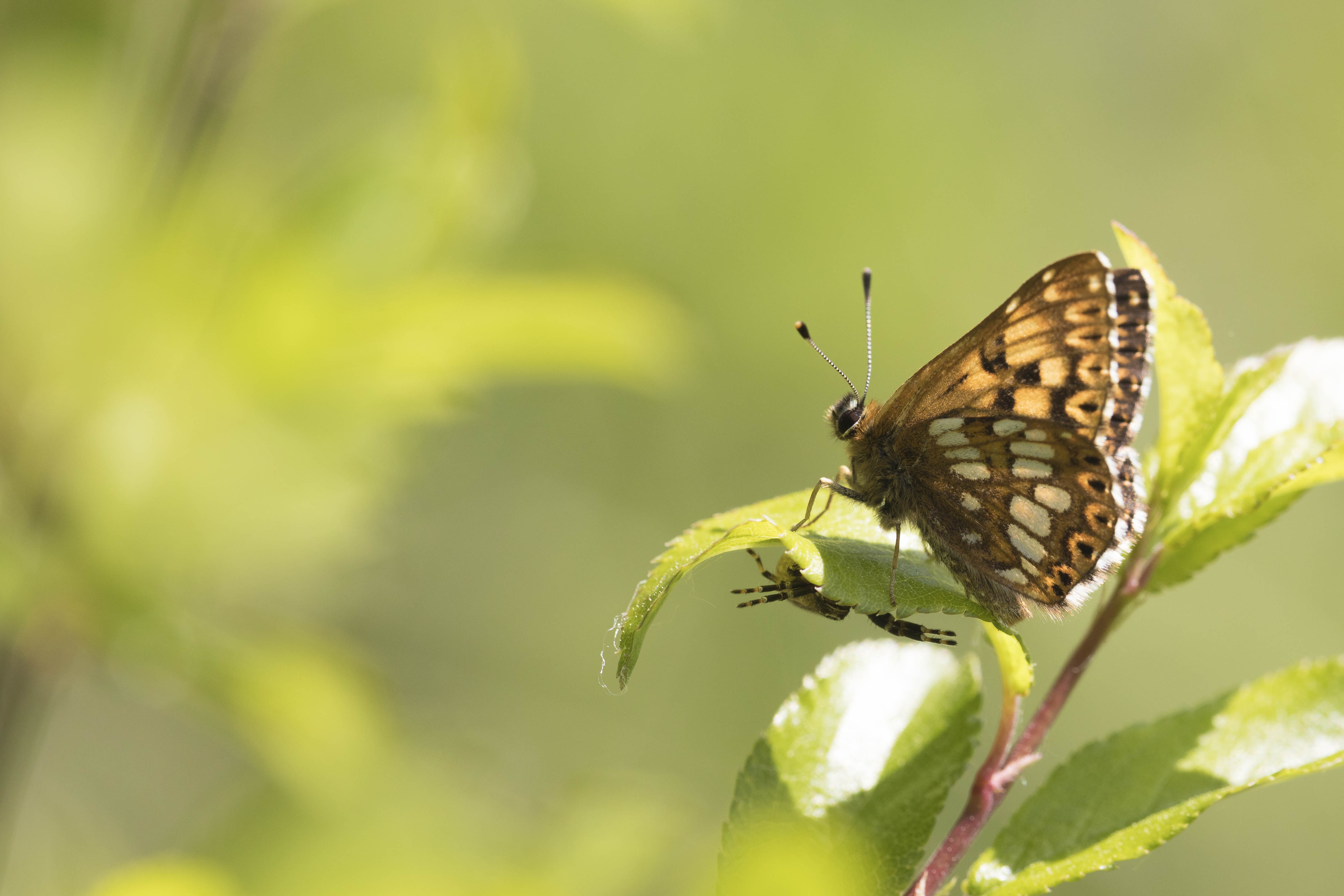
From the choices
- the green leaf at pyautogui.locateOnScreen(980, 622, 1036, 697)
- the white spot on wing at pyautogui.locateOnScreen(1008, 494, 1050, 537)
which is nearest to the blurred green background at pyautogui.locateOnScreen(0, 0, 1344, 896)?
the green leaf at pyautogui.locateOnScreen(980, 622, 1036, 697)

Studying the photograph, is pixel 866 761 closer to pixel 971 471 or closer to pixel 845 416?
pixel 971 471

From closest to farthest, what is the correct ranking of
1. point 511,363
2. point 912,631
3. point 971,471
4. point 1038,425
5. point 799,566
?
point 799,566 < point 912,631 < point 1038,425 < point 971,471 < point 511,363

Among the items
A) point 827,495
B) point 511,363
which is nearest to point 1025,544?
point 827,495

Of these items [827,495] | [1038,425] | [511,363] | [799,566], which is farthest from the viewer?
[511,363]

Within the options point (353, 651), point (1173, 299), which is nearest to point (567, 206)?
point (353, 651)

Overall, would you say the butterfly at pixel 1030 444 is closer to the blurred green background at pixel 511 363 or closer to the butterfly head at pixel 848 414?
the butterfly head at pixel 848 414

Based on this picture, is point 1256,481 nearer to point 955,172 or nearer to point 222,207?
point 222,207

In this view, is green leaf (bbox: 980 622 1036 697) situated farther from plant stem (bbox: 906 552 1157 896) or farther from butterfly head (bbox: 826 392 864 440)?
butterfly head (bbox: 826 392 864 440)
